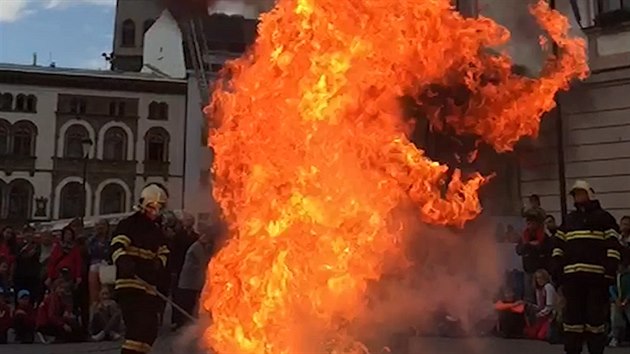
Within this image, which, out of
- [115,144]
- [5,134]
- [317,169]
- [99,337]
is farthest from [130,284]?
[5,134]

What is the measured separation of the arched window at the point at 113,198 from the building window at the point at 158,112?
4.30 meters

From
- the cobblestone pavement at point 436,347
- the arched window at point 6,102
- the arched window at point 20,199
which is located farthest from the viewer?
the arched window at point 6,102

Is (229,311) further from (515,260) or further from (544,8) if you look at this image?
(544,8)

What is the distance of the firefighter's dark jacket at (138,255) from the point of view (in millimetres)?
7016

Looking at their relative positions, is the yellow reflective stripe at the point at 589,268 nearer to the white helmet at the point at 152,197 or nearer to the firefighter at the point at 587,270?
the firefighter at the point at 587,270

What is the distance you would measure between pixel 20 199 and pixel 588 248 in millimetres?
40066

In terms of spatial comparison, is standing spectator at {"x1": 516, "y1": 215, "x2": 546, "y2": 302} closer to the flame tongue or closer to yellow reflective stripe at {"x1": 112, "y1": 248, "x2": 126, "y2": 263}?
the flame tongue

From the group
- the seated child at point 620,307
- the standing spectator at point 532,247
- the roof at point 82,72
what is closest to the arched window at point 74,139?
the roof at point 82,72

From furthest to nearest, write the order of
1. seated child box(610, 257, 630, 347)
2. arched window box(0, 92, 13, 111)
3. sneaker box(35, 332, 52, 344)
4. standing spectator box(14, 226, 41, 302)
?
1. arched window box(0, 92, 13, 111)
2. standing spectator box(14, 226, 41, 302)
3. sneaker box(35, 332, 52, 344)
4. seated child box(610, 257, 630, 347)

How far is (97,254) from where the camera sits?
42.4 feet

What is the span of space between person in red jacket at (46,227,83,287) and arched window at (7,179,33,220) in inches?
1301

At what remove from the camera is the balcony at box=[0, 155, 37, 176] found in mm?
43531

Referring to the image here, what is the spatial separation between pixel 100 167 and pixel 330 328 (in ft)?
131

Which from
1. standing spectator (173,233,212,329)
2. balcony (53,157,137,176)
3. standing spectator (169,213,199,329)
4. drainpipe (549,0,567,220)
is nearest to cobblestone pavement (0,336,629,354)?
standing spectator (173,233,212,329)
